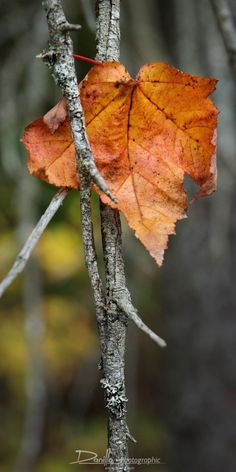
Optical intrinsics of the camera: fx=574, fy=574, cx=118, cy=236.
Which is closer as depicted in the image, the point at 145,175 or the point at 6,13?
the point at 145,175

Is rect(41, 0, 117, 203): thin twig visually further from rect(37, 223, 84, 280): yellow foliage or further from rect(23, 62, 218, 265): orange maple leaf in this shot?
rect(37, 223, 84, 280): yellow foliage

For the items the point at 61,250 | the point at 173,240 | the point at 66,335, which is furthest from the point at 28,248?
the point at 66,335

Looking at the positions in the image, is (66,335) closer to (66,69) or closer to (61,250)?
(61,250)

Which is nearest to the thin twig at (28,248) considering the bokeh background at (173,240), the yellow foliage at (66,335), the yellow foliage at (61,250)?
the bokeh background at (173,240)

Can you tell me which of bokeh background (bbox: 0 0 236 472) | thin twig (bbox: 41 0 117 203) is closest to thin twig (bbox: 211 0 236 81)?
thin twig (bbox: 41 0 117 203)

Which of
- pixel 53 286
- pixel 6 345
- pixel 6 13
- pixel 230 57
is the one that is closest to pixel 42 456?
pixel 6 345

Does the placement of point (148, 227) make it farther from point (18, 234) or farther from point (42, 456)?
point (42, 456)
